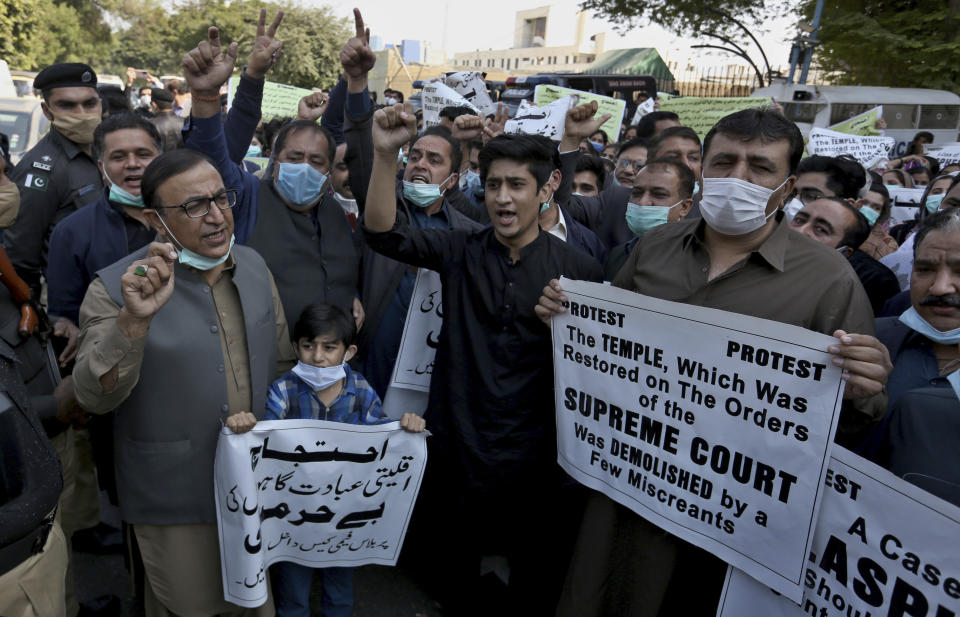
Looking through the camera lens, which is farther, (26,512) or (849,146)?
(849,146)

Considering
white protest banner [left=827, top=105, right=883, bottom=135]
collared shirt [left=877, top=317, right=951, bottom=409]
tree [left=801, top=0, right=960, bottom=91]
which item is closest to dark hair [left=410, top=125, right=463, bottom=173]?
collared shirt [left=877, top=317, right=951, bottom=409]

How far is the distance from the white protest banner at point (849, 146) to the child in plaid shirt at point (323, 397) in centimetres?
664

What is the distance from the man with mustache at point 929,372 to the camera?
1.77 metres

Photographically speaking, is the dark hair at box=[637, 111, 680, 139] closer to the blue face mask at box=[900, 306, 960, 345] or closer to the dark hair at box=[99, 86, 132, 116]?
the blue face mask at box=[900, 306, 960, 345]

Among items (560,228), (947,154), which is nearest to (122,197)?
(560,228)

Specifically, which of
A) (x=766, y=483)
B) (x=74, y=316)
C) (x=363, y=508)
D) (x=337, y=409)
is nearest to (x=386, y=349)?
(x=337, y=409)

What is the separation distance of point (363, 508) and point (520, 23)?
9810cm

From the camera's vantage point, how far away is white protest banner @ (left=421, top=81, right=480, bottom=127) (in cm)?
641

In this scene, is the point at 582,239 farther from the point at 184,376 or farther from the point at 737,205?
the point at 184,376

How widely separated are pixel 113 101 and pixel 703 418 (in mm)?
7914

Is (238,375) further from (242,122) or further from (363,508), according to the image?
(242,122)

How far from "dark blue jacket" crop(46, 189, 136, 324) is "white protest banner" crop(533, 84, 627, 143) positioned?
14.2 ft

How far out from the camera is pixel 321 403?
2.73 meters

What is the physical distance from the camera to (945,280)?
1.98m
